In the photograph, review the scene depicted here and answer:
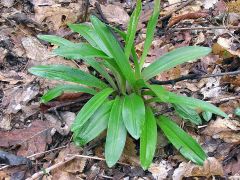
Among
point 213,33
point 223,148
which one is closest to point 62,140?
point 223,148

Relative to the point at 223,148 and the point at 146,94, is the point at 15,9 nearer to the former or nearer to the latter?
the point at 146,94

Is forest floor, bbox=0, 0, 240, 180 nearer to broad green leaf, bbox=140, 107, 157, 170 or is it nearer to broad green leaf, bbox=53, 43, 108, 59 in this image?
broad green leaf, bbox=140, 107, 157, 170

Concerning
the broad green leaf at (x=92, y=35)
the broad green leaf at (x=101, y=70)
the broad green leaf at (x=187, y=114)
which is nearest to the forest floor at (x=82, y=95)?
the broad green leaf at (x=187, y=114)

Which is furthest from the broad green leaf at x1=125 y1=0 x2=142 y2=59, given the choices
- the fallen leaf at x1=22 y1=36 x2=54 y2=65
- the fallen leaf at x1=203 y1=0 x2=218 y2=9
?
the fallen leaf at x1=203 y1=0 x2=218 y2=9

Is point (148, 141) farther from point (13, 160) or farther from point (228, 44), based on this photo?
point (228, 44)

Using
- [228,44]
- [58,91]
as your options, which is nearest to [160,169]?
[58,91]

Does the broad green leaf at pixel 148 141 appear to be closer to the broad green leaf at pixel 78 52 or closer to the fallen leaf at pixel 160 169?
the fallen leaf at pixel 160 169
